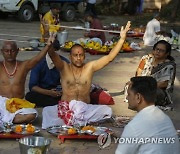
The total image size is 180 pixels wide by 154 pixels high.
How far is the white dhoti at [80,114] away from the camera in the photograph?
6031 mm

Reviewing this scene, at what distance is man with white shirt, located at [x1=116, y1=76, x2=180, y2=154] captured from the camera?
129 inches

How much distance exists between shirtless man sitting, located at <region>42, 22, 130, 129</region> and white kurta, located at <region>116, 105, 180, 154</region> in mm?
2707

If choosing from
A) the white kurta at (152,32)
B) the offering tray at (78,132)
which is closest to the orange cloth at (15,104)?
the offering tray at (78,132)

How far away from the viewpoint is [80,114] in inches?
238

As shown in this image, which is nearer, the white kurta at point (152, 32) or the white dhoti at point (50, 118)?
the white dhoti at point (50, 118)

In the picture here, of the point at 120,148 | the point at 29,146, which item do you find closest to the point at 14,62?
the point at 29,146

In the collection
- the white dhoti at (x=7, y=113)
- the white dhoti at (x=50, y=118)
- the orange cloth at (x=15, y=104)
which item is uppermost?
the orange cloth at (x=15, y=104)

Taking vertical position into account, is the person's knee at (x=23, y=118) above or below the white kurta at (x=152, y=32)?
below

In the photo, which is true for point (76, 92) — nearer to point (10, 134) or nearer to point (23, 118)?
point (23, 118)

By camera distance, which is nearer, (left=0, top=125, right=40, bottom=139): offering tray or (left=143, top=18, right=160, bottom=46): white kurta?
(left=0, top=125, right=40, bottom=139): offering tray

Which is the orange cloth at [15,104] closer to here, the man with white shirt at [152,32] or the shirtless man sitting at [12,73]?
the shirtless man sitting at [12,73]

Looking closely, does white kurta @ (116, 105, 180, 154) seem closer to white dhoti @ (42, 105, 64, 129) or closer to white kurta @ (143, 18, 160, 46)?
white dhoti @ (42, 105, 64, 129)

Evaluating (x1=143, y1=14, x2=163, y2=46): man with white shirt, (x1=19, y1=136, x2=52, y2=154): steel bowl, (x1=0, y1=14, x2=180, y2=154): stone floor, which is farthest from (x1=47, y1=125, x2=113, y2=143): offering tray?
(x1=143, y1=14, x2=163, y2=46): man with white shirt

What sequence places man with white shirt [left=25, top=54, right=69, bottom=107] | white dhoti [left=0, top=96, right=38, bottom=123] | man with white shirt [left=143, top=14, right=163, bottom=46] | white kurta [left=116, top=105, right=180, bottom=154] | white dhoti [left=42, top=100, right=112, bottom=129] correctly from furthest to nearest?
man with white shirt [left=143, top=14, right=163, bottom=46] < man with white shirt [left=25, top=54, right=69, bottom=107] < white dhoti [left=42, top=100, right=112, bottom=129] < white dhoti [left=0, top=96, right=38, bottom=123] < white kurta [left=116, top=105, right=180, bottom=154]
